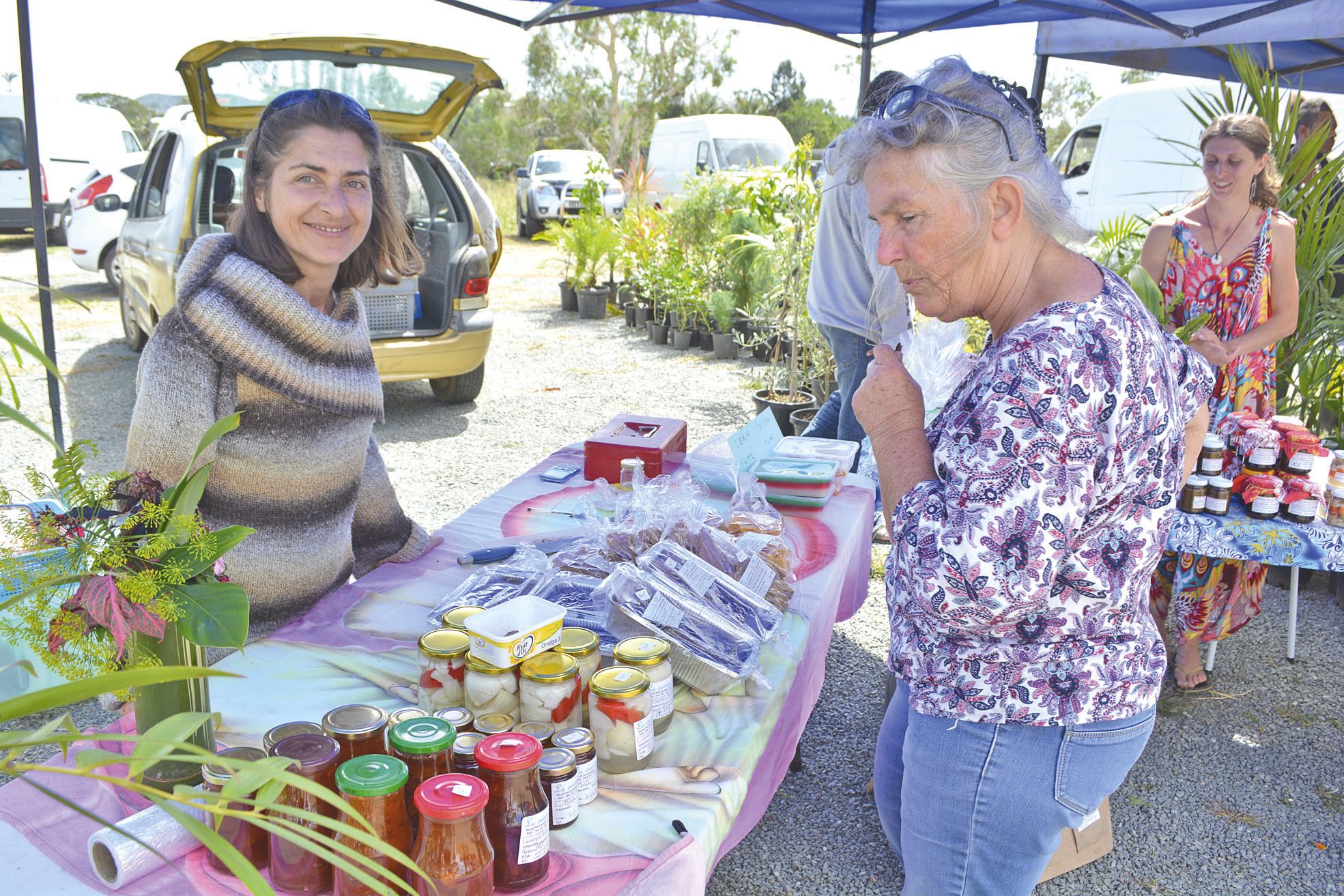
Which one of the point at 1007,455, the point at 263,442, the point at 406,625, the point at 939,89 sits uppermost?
the point at 939,89

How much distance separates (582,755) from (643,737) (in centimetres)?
13

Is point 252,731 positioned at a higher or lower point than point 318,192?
lower

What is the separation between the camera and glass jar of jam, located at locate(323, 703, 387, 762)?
43.6 inches

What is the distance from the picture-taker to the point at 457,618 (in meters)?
1.47

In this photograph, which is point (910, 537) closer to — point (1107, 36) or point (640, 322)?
point (1107, 36)

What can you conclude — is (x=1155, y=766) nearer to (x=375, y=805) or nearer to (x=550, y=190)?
(x=375, y=805)

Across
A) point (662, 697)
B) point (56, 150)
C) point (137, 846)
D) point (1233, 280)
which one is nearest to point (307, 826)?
point (137, 846)

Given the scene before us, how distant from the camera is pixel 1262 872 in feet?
7.90

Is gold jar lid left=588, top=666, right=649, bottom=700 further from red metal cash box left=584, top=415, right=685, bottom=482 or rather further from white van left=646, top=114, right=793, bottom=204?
white van left=646, top=114, right=793, bottom=204

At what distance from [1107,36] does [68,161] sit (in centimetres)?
1494

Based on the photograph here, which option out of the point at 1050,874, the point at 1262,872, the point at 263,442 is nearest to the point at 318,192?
the point at 263,442

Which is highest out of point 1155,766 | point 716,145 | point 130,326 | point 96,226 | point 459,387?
point 716,145

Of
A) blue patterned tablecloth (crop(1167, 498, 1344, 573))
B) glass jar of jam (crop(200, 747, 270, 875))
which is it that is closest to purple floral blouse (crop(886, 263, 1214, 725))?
glass jar of jam (crop(200, 747, 270, 875))

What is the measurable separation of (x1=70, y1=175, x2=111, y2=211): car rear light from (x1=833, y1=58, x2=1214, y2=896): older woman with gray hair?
10.4m
